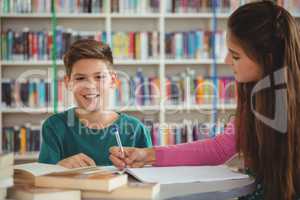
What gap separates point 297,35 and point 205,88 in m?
2.47

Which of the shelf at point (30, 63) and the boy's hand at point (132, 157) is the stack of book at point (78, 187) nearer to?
the boy's hand at point (132, 157)

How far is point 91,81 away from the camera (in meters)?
1.69

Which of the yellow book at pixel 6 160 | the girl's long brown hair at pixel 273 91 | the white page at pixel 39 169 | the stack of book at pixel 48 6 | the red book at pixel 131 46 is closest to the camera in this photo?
the yellow book at pixel 6 160

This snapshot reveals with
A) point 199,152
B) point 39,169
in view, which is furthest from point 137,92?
point 39,169

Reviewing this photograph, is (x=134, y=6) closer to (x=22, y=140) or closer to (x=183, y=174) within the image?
(x=22, y=140)

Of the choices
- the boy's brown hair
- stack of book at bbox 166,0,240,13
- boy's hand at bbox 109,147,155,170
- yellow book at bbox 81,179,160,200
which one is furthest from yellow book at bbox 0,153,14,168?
stack of book at bbox 166,0,240,13

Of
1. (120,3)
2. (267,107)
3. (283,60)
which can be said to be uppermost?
(120,3)

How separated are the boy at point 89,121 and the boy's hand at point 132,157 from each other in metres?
0.31

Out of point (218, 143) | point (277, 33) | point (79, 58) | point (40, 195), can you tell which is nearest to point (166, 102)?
point (79, 58)

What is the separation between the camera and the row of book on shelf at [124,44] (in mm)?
3395

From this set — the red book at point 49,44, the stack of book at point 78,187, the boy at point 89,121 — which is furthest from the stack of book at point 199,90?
the stack of book at point 78,187

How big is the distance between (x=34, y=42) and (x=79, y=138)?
1996 mm

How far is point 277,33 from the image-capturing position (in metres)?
1.06

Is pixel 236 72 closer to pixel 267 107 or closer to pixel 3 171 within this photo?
pixel 267 107
